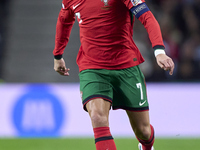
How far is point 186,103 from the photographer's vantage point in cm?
767

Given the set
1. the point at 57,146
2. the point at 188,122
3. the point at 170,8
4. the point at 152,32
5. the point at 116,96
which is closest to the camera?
the point at 152,32

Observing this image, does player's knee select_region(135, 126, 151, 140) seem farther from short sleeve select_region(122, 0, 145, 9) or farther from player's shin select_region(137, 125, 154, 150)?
short sleeve select_region(122, 0, 145, 9)

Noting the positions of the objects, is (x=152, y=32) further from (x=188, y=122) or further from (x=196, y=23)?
(x=196, y=23)

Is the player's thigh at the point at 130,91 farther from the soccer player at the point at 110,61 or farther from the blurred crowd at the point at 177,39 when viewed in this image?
the blurred crowd at the point at 177,39

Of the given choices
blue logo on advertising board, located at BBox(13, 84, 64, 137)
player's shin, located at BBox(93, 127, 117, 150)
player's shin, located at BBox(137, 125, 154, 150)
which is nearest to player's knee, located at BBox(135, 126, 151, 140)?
player's shin, located at BBox(137, 125, 154, 150)

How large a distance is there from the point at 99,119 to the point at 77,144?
10.4 feet

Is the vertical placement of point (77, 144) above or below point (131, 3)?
below

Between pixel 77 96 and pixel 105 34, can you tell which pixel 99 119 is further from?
pixel 77 96

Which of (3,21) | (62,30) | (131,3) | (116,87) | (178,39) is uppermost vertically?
(3,21)

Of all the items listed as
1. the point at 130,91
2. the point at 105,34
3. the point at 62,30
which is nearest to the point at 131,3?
the point at 105,34

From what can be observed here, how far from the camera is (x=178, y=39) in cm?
1000

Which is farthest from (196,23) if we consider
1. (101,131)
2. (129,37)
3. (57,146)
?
(101,131)

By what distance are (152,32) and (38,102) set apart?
14.4 feet

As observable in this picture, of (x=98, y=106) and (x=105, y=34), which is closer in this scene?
(x=98, y=106)
